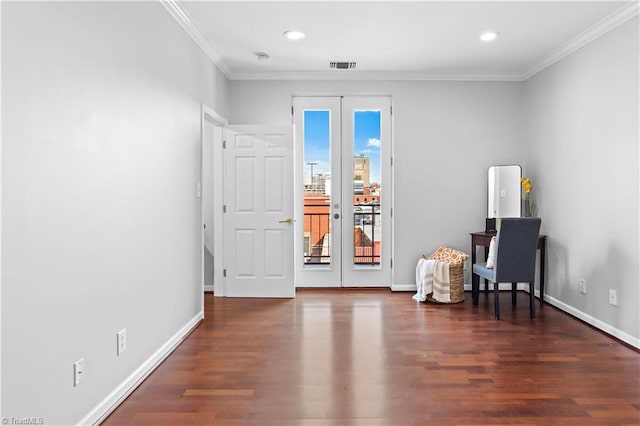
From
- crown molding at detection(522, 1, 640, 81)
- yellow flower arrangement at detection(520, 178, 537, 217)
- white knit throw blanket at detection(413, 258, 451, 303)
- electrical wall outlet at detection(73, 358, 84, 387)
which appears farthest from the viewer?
yellow flower arrangement at detection(520, 178, 537, 217)

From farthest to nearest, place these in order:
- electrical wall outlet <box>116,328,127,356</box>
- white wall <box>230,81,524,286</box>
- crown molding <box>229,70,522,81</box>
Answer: white wall <box>230,81,524,286</box> → crown molding <box>229,70,522,81</box> → electrical wall outlet <box>116,328,127,356</box>

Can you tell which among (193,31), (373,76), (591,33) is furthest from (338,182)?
(591,33)

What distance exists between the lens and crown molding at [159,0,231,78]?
3209 millimetres

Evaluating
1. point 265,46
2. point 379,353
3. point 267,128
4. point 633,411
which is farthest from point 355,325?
point 265,46

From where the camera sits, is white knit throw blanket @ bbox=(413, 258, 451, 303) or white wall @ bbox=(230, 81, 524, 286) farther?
white wall @ bbox=(230, 81, 524, 286)

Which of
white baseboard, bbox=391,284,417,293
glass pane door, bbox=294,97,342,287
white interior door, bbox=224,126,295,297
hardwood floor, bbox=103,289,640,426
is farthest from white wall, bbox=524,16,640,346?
white interior door, bbox=224,126,295,297

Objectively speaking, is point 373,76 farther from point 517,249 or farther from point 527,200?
point 517,249

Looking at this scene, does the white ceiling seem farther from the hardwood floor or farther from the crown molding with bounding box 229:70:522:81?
the hardwood floor

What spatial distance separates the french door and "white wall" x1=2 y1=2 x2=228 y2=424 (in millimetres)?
2190

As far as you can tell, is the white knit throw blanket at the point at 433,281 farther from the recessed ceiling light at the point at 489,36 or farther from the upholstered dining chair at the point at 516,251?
the recessed ceiling light at the point at 489,36

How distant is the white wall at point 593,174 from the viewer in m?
3.43

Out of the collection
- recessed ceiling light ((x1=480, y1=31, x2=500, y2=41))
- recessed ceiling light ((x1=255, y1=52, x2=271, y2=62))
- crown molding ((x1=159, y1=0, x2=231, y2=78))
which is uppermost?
recessed ceiling light ((x1=255, y1=52, x2=271, y2=62))

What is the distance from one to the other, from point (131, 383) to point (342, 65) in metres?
3.78

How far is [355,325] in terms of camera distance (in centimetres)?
394
